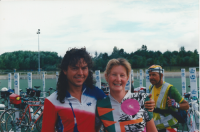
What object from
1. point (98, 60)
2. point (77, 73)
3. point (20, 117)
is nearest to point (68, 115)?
point (77, 73)

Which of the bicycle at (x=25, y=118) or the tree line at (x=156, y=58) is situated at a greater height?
the tree line at (x=156, y=58)

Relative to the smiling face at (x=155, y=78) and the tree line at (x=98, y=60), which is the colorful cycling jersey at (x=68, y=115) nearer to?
the smiling face at (x=155, y=78)

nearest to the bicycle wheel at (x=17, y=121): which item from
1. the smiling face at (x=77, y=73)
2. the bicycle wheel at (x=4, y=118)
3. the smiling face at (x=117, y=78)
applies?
the bicycle wheel at (x=4, y=118)

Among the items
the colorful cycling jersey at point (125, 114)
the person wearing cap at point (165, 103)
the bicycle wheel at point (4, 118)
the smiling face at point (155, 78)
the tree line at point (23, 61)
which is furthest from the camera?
the tree line at point (23, 61)

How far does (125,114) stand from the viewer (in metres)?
1.67

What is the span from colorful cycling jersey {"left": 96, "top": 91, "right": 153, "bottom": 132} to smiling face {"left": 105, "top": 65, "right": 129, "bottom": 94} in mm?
126

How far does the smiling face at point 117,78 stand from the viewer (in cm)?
167

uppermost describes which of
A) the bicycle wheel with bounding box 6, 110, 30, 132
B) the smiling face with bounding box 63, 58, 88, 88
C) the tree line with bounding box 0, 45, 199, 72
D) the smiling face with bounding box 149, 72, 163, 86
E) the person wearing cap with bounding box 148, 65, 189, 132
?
the tree line with bounding box 0, 45, 199, 72

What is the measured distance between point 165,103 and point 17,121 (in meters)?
4.34

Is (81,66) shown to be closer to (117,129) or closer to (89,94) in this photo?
(89,94)

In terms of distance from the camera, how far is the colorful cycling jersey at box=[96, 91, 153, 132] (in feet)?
5.37

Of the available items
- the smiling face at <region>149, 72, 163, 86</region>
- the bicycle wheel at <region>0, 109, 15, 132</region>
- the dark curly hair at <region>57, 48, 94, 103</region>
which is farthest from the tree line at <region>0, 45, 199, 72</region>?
the dark curly hair at <region>57, 48, 94, 103</region>

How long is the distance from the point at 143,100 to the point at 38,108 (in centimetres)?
438

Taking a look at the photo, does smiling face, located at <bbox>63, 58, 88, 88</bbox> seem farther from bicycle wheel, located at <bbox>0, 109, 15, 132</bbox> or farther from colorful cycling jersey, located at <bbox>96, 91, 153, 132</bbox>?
bicycle wheel, located at <bbox>0, 109, 15, 132</bbox>
